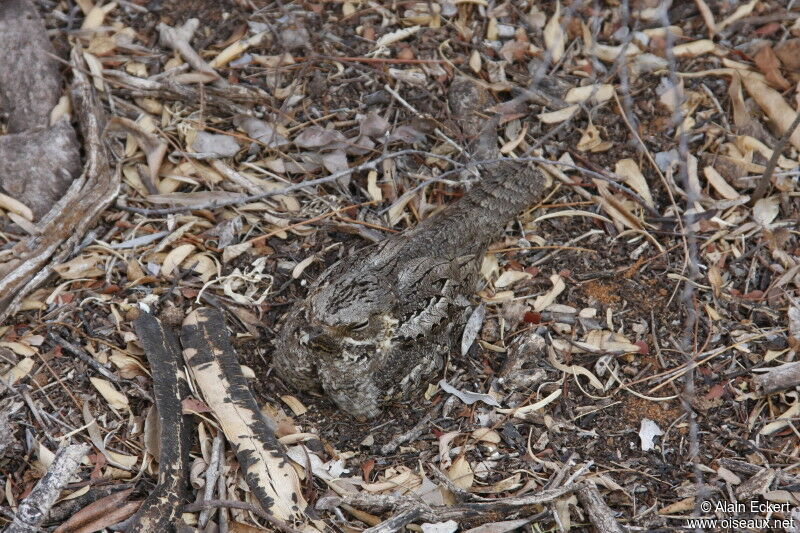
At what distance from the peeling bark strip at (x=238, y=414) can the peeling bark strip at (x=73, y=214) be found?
878 millimetres

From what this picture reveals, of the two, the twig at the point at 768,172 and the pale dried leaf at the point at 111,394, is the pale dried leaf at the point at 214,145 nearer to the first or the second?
the pale dried leaf at the point at 111,394

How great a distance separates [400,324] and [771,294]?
2046 millimetres

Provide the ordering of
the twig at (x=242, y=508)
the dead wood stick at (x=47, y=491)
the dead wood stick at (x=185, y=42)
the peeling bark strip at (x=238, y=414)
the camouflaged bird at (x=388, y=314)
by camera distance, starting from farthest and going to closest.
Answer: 1. the dead wood stick at (x=185, y=42)
2. the camouflaged bird at (x=388, y=314)
3. the peeling bark strip at (x=238, y=414)
4. the twig at (x=242, y=508)
5. the dead wood stick at (x=47, y=491)

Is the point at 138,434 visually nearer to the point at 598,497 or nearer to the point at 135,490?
the point at 135,490

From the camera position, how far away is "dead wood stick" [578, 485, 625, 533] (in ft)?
10.9

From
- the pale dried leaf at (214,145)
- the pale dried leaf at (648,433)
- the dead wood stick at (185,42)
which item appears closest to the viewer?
the pale dried leaf at (648,433)

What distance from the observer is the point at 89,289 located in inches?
164

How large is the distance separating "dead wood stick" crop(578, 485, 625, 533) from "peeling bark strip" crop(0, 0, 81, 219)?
3358 mm

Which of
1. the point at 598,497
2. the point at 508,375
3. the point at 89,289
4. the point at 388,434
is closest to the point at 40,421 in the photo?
the point at 89,289

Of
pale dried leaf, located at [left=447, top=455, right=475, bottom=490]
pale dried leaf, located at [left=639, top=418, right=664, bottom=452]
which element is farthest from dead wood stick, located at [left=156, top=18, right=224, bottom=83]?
pale dried leaf, located at [left=639, top=418, right=664, bottom=452]

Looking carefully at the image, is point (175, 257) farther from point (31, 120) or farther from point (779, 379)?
point (779, 379)

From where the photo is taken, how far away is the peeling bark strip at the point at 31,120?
14.6 feet

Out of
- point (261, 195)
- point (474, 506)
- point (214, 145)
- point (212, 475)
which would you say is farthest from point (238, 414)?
point (214, 145)

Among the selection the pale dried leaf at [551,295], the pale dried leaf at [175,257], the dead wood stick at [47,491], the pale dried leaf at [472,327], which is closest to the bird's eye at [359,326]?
the pale dried leaf at [472,327]
